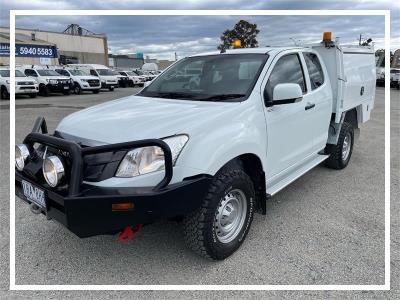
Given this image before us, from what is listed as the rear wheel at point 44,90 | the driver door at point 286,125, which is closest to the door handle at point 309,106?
the driver door at point 286,125

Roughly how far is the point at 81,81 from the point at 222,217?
21659 mm

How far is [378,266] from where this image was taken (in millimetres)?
2971

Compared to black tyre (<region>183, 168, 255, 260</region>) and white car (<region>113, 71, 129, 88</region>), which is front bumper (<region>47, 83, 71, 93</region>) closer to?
white car (<region>113, 71, 129, 88</region>)

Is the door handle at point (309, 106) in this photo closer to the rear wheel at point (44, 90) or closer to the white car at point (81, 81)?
the rear wheel at point (44, 90)

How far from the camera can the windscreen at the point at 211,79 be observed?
11.4ft

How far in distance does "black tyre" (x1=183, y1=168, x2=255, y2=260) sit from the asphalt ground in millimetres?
158

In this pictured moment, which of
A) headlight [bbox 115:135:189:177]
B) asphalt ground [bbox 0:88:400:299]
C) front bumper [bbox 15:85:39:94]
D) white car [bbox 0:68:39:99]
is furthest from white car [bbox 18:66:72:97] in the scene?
headlight [bbox 115:135:189:177]

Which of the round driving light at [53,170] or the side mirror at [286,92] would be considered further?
the side mirror at [286,92]

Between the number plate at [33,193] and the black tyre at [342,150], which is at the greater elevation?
the black tyre at [342,150]

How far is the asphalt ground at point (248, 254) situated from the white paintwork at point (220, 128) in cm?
50

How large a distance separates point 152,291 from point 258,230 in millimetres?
1306

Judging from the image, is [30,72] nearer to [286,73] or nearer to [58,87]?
[58,87]

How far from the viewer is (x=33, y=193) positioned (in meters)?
2.82

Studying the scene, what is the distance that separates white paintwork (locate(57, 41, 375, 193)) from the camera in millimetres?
2663
